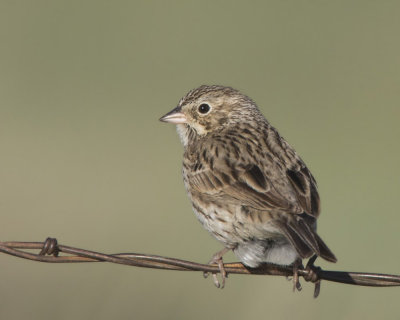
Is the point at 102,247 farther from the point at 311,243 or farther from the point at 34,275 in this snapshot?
the point at 311,243

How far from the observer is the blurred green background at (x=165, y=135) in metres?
8.93

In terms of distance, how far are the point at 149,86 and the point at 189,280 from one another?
888cm

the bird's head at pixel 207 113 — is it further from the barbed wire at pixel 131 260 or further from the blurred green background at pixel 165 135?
the barbed wire at pixel 131 260

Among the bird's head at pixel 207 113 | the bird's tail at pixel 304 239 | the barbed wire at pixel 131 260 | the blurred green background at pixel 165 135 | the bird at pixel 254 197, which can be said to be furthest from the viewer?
the blurred green background at pixel 165 135

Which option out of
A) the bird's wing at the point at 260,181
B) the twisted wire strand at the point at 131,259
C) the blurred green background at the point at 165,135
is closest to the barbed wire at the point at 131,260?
the twisted wire strand at the point at 131,259

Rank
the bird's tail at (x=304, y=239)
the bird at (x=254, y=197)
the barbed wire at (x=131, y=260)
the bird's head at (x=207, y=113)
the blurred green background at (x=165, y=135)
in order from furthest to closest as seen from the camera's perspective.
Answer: the blurred green background at (x=165, y=135) < the bird's head at (x=207, y=113) < the bird at (x=254, y=197) < the bird's tail at (x=304, y=239) < the barbed wire at (x=131, y=260)

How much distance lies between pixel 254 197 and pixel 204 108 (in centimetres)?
164

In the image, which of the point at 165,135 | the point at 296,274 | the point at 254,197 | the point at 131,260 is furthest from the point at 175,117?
the point at 165,135

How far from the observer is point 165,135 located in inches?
617

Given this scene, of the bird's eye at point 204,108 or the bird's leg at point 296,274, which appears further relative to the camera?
the bird's eye at point 204,108

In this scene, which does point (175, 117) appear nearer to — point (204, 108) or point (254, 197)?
point (204, 108)

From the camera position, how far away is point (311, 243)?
5.24 metres

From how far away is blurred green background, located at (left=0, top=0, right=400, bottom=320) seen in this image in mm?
8930

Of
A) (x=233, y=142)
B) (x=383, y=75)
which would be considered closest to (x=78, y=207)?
(x=233, y=142)
